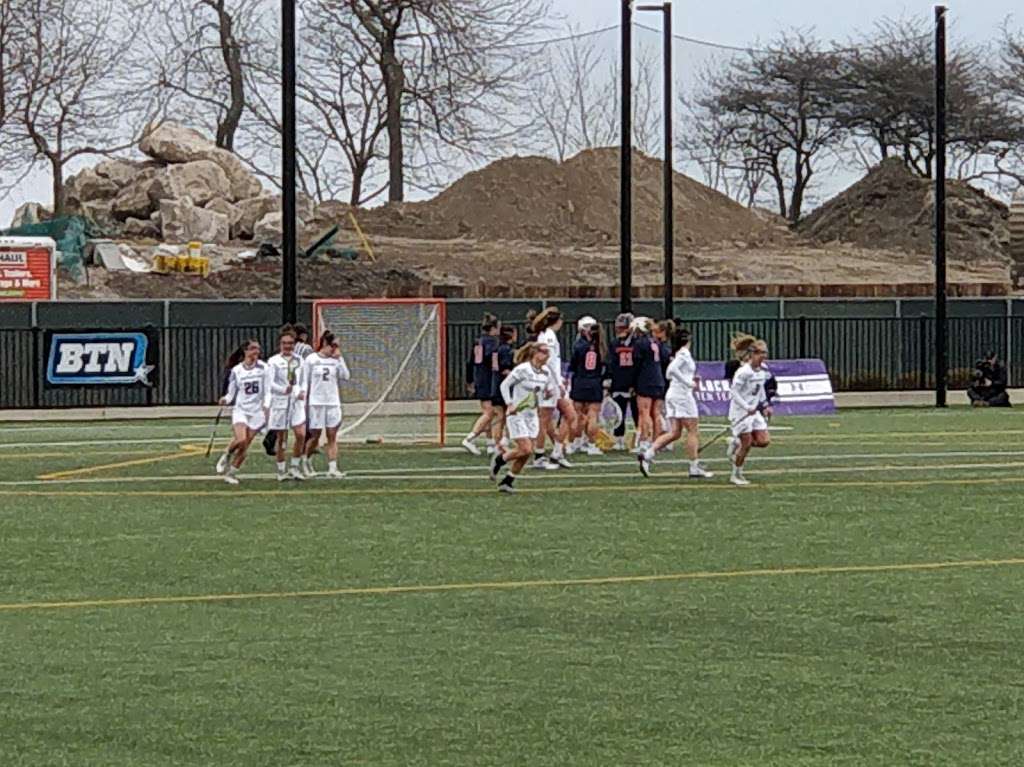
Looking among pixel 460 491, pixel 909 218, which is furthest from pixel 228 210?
pixel 460 491

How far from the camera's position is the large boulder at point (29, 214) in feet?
185

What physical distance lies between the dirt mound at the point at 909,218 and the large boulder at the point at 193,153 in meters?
18.0

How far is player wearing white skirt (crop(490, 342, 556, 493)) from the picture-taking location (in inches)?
734

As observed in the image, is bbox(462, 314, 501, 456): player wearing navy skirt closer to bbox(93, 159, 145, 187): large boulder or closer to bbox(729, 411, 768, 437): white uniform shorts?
bbox(729, 411, 768, 437): white uniform shorts

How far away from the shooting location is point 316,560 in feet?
47.2

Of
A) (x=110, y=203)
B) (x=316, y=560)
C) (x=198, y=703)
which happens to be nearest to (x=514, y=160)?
(x=110, y=203)

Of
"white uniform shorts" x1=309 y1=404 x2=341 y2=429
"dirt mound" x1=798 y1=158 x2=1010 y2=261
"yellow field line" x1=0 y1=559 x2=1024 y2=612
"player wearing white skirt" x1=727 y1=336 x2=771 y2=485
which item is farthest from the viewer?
"dirt mound" x1=798 y1=158 x2=1010 y2=261

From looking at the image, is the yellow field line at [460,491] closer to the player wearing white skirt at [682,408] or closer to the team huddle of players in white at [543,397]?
the team huddle of players in white at [543,397]

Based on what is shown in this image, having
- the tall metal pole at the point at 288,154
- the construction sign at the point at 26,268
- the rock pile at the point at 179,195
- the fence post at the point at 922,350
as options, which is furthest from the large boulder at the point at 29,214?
the tall metal pole at the point at 288,154

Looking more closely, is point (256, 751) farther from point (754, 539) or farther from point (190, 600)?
point (754, 539)

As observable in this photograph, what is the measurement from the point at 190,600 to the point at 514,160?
4904cm

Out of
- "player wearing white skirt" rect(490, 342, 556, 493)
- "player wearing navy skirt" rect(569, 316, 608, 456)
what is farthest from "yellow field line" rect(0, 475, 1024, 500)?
"player wearing navy skirt" rect(569, 316, 608, 456)

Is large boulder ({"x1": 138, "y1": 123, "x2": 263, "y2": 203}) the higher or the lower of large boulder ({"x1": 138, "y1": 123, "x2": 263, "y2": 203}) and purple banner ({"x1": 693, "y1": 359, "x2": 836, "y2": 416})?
the higher

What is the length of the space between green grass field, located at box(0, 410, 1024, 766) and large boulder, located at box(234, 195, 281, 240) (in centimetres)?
3685
